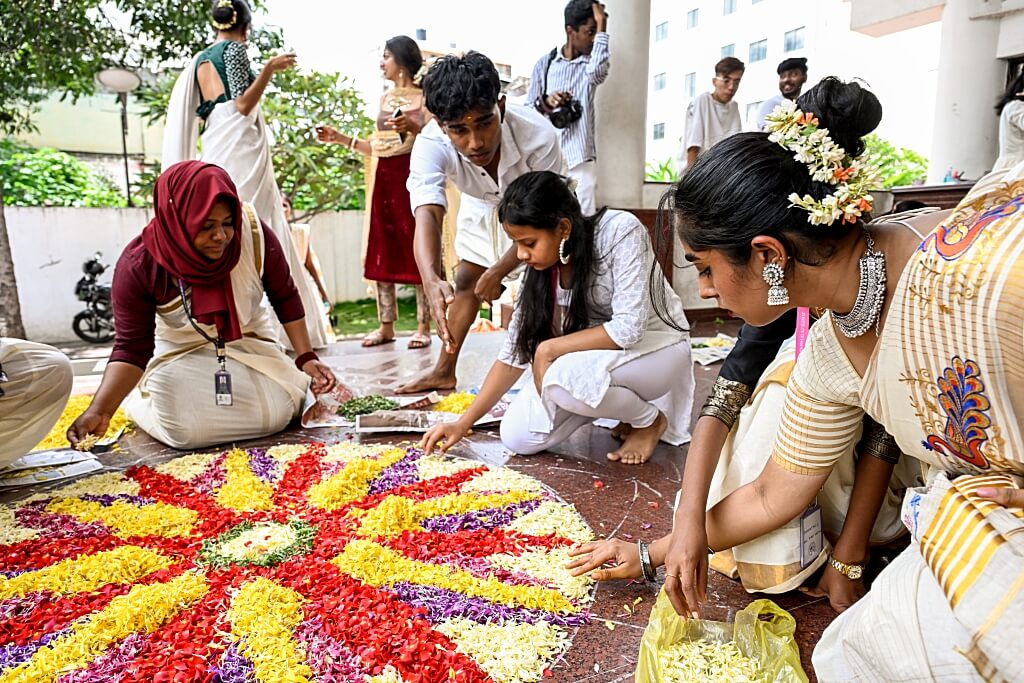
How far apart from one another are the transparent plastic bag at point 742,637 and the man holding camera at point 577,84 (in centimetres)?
373

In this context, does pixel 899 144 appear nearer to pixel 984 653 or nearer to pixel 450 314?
pixel 450 314

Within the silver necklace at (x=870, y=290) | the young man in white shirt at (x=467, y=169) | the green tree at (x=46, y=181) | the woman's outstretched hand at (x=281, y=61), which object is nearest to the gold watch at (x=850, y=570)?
the silver necklace at (x=870, y=290)

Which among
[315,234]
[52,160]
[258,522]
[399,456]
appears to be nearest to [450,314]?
[399,456]

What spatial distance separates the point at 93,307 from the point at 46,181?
2157 mm

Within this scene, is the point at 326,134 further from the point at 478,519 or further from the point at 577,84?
the point at 478,519

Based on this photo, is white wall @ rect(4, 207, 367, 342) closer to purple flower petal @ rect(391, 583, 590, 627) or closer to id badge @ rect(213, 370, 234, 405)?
id badge @ rect(213, 370, 234, 405)

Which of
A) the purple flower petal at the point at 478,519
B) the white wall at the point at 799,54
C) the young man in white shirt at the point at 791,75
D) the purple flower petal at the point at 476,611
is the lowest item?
the purple flower petal at the point at 476,611

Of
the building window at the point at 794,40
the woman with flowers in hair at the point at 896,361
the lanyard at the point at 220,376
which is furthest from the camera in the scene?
the building window at the point at 794,40

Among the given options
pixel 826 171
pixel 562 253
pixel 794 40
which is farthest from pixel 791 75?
pixel 794 40

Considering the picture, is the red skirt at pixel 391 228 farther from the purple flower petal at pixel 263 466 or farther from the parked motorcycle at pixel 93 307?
the parked motorcycle at pixel 93 307

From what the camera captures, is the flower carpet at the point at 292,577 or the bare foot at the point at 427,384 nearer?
the flower carpet at the point at 292,577

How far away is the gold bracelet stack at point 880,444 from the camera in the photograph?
1720 mm

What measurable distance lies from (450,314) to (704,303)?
11.2 ft

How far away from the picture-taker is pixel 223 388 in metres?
3.08
